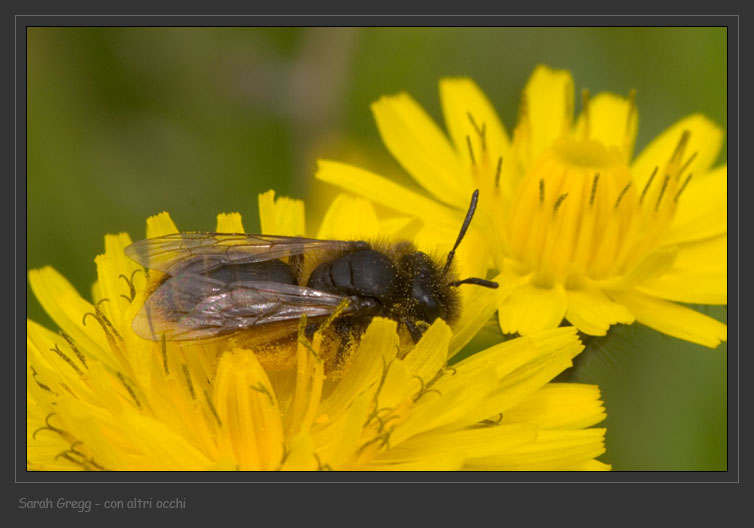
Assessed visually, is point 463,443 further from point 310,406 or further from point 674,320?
point 674,320

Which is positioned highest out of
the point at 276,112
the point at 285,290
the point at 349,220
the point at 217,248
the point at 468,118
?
the point at 276,112

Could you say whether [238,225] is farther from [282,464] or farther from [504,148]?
[504,148]

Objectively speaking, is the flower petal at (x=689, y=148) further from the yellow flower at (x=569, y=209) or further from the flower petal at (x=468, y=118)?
the flower petal at (x=468, y=118)

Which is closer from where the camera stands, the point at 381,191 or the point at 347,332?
the point at 347,332

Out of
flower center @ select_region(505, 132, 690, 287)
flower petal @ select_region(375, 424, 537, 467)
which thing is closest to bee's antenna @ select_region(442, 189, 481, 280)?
flower center @ select_region(505, 132, 690, 287)

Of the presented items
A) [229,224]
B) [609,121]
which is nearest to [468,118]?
[609,121]

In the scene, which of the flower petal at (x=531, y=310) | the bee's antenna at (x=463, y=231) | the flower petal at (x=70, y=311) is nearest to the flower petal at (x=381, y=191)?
the bee's antenna at (x=463, y=231)

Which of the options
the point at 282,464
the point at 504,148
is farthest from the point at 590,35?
the point at 282,464
